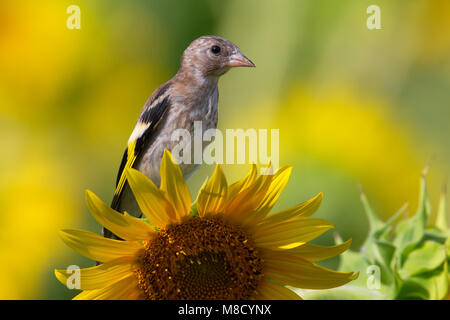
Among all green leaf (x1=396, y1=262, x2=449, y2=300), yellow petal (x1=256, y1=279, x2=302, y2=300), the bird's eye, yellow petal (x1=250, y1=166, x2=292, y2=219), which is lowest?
green leaf (x1=396, y1=262, x2=449, y2=300)

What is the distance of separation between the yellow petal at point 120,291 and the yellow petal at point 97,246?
0.05 m

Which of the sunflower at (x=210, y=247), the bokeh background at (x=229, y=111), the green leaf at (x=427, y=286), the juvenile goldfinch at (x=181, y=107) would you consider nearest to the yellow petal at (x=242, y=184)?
the sunflower at (x=210, y=247)

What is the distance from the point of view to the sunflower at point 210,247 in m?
0.84

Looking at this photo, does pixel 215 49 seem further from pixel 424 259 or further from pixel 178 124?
pixel 424 259

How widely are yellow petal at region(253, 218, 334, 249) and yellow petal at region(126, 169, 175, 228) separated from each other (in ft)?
0.49

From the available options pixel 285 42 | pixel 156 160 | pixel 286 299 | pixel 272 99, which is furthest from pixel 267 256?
pixel 285 42

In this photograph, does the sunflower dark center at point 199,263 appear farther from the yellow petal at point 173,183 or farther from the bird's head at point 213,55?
the bird's head at point 213,55

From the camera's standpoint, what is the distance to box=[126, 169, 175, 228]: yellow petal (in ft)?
2.65

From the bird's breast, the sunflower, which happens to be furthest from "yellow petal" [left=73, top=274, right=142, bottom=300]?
the bird's breast

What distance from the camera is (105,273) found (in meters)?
0.89

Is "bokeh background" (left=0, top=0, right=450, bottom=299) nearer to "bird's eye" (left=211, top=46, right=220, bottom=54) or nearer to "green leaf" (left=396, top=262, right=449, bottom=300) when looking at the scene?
"bird's eye" (left=211, top=46, right=220, bottom=54)

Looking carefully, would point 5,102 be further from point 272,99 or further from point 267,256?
point 267,256

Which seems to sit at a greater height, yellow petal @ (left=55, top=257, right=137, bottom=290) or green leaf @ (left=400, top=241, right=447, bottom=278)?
yellow petal @ (left=55, top=257, right=137, bottom=290)

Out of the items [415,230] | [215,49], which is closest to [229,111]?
[215,49]
